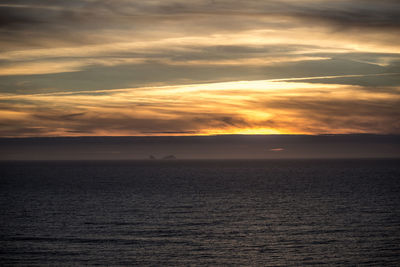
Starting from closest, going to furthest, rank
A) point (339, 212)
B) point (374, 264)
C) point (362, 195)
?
point (374, 264) < point (339, 212) < point (362, 195)

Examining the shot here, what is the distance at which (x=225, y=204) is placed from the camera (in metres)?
93.2

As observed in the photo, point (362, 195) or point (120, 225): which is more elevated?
point (120, 225)

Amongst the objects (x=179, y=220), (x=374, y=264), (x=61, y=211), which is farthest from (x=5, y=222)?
(x=374, y=264)

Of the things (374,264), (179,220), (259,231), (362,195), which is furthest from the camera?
(362,195)

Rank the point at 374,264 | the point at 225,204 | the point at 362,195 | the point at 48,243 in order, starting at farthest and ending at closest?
the point at 362,195 → the point at 225,204 → the point at 48,243 → the point at 374,264

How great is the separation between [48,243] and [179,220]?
74.7ft

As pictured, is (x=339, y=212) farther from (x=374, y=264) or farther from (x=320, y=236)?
(x=374, y=264)

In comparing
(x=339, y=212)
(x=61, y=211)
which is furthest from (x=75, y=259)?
(x=339, y=212)

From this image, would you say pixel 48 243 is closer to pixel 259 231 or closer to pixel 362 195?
pixel 259 231

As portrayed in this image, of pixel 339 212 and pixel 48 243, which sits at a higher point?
pixel 48 243

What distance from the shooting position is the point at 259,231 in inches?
2389

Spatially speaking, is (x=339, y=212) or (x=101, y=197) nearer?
(x=339, y=212)

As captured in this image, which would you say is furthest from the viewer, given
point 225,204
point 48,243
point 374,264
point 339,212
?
point 225,204

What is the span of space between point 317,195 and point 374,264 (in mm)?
69508
